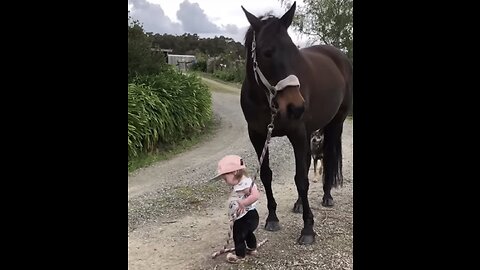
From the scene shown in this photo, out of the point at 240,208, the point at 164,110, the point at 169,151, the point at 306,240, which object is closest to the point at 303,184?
the point at 306,240

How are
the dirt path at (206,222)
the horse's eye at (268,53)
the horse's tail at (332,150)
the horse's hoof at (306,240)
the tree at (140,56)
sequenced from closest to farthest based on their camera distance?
the horse's eye at (268,53) → the dirt path at (206,222) → the horse's hoof at (306,240) → the horse's tail at (332,150) → the tree at (140,56)

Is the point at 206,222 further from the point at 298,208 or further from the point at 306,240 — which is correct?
the point at 306,240

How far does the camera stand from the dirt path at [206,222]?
3.41 metres

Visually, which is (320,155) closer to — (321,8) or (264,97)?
(264,97)

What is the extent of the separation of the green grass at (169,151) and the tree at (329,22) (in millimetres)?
3624

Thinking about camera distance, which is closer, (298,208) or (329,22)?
(298,208)

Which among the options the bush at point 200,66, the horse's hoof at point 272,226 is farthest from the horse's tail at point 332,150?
the bush at point 200,66

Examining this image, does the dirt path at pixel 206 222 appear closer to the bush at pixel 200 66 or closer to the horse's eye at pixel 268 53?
the horse's eye at pixel 268 53

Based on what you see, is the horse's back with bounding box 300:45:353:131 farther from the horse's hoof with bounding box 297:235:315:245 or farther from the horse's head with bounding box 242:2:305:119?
the horse's hoof with bounding box 297:235:315:245

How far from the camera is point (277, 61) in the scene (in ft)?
9.89

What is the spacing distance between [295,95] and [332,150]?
74.2 inches

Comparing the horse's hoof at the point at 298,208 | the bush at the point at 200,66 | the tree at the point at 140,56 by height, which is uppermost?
the bush at the point at 200,66
